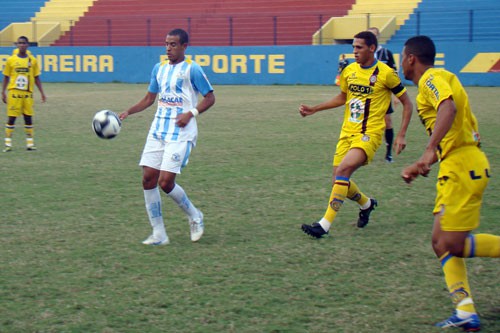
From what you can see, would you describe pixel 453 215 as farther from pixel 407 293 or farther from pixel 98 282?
pixel 98 282

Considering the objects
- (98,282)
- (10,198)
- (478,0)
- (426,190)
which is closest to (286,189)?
(426,190)

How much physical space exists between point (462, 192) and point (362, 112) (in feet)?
9.63

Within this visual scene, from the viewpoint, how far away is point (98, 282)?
18.9 ft

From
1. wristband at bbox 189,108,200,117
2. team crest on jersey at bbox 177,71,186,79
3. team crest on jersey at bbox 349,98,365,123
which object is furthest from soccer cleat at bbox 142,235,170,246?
team crest on jersey at bbox 349,98,365,123

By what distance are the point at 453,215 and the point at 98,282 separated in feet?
9.21

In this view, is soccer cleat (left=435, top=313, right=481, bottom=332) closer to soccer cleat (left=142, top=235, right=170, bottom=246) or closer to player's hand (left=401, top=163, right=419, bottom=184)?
player's hand (left=401, top=163, right=419, bottom=184)

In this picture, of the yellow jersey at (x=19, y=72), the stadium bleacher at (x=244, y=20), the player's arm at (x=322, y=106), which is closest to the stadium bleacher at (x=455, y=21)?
the stadium bleacher at (x=244, y=20)

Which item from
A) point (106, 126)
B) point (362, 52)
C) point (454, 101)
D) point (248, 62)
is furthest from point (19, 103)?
point (248, 62)

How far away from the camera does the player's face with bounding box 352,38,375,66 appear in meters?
7.39

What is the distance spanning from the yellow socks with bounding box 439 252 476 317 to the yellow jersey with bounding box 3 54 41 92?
11.0 meters

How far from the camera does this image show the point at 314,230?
7070 mm

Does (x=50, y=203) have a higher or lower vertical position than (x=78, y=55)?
lower

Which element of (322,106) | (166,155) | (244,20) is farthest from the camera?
(244,20)

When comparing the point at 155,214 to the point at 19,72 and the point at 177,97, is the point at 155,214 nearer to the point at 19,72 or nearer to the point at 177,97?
the point at 177,97
